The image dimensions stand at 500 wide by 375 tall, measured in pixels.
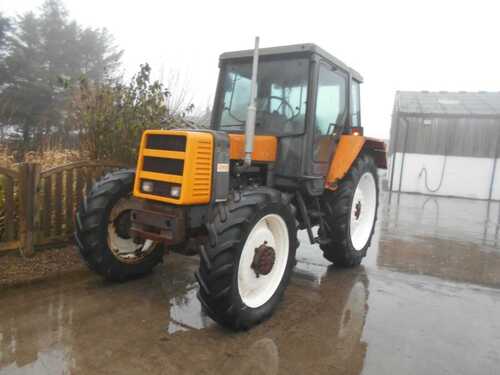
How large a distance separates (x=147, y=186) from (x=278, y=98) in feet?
5.06

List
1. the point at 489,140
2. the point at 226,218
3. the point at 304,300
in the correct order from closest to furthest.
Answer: the point at 226,218 → the point at 304,300 → the point at 489,140

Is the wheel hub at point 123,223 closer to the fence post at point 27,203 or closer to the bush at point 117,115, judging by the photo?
the fence post at point 27,203

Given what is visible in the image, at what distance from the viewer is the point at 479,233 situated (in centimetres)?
739

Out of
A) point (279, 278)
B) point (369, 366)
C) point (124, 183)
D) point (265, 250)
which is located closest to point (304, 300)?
point (279, 278)

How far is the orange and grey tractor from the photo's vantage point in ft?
9.30

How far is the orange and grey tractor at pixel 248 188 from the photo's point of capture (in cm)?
284

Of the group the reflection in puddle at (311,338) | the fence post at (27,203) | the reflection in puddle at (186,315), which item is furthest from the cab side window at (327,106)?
the fence post at (27,203)

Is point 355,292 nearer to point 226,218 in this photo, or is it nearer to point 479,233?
point 226,218

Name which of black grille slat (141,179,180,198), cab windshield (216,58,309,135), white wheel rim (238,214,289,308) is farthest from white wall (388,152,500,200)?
black grille slat (141,179,180,198)

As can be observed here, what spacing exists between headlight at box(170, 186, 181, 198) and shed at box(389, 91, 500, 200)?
14.4 meters

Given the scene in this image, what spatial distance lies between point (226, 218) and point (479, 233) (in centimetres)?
657

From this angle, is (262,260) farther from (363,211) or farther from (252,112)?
(363,211)

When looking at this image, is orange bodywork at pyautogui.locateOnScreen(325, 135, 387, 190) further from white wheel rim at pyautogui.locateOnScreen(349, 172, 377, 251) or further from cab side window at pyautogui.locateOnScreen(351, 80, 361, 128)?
white wheel rim at pyautogui.locateOnScreen(349, 172, 377, 251)

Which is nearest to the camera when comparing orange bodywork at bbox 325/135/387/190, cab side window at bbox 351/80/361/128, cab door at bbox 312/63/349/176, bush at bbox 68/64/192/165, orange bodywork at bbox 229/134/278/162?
orange bodywork at bbox 229/134/278/162
